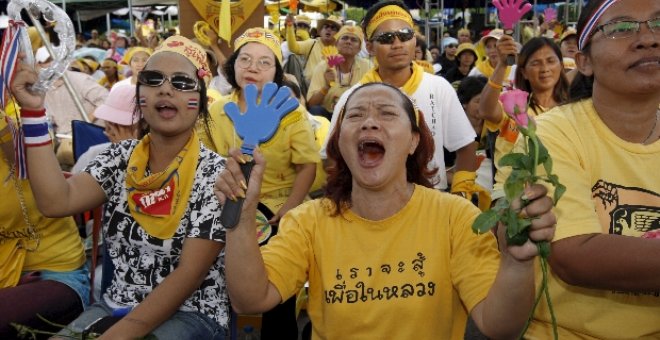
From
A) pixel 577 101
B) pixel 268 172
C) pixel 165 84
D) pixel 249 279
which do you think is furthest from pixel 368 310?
pixel 268 172

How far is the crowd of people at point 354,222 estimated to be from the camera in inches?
75.7

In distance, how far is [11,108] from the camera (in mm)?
3459

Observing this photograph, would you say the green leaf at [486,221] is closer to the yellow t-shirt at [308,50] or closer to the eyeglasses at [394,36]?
the eyeglasses at [394,36]

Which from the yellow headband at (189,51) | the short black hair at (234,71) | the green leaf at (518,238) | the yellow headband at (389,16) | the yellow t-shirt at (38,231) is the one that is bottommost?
the yellow t-shirt at (38,231)

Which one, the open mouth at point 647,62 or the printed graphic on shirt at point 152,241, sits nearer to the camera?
the open mouth at point 647,62

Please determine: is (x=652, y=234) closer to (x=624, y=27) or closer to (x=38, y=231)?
(x=624, y=27)

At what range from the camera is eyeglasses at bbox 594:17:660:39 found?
75.2 inches

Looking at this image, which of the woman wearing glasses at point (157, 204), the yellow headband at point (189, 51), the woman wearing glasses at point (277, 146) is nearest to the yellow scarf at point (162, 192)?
the woman wearing glasses at point (157, 204)

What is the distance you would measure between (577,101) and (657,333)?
2.31ft

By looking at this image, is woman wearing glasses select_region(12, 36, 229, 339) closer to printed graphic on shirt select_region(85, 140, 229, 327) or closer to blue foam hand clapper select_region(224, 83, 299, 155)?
printed graphic on shirt select_region(85, 140, 229, 327)

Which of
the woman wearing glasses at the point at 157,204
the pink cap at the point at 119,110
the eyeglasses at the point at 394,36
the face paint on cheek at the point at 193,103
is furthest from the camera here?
the pink cap at the point at 119,110

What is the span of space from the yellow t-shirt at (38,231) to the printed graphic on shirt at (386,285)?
58.7 inches

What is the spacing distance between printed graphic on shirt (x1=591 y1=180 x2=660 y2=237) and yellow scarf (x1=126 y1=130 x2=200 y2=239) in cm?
153

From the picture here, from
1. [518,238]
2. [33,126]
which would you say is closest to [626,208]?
[518,238]
